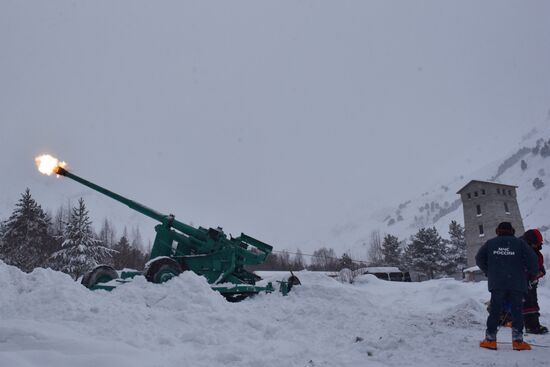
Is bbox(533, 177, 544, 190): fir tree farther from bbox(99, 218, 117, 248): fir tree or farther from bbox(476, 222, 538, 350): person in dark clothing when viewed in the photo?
bbox(476, 222, 538, 350): person in dark clothing

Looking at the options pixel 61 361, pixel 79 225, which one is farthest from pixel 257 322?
pixel 79 225

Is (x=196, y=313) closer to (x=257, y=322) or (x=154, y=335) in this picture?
(x=257, y=322)

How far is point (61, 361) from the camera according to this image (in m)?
3.92

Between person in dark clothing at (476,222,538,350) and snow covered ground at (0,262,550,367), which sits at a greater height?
person in dark clothing at (476,222,538,350)

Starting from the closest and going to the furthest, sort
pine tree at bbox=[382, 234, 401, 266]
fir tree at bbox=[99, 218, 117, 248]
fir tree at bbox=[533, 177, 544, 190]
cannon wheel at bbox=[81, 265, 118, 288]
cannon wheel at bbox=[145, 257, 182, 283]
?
cannon wheel at bbox=[145, 257, 182, 283] < cannon wheel at bbox=[81, 265, 118, 288] < pine tree at bbox=[382, 234, 401, 266] < fir tree at bbox=[99, 218, 117, 248] < fir tree at bbox=[533, 177, 544, 190]

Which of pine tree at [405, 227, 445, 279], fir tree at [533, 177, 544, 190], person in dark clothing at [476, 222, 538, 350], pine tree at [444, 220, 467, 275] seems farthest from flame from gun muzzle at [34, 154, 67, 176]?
fir tree at [533, 177, 544, 190]

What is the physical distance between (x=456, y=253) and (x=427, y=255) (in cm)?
672

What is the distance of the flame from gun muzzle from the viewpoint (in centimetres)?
1033

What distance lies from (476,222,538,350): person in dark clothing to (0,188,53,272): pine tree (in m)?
32.4

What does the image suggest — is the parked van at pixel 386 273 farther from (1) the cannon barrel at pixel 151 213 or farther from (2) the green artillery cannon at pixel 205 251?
(1) the cannon barrel at pixel 151 213

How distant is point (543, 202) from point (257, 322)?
136m

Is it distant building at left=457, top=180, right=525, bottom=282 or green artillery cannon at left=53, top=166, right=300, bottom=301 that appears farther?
distant building at left=457, top=180, right=525, bottom=282

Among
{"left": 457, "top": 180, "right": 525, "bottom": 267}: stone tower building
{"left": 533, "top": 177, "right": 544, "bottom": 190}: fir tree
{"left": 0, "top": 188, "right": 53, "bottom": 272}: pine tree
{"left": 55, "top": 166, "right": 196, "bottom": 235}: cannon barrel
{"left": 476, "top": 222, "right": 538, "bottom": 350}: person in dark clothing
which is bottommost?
{"left": 476, "top": 222, "right": 538, "bottom": 350}: person in dark clothing

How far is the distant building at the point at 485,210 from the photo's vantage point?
2131 inches
